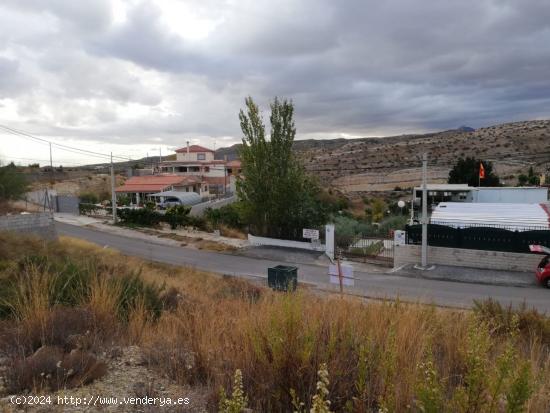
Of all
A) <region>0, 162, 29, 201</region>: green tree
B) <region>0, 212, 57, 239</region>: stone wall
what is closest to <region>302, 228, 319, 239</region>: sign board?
<region>0, 212, 57, 239</region>: stone wall

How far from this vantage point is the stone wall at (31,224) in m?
22.5

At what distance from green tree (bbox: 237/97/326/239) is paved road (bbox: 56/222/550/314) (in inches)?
161

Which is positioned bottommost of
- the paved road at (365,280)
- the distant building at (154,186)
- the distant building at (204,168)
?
the paved road at (365,280)

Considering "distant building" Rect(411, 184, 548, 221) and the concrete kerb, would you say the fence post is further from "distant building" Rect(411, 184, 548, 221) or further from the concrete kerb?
"distant building" Rect(411, 184, 548, 221)

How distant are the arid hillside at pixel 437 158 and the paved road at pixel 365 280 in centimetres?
5484

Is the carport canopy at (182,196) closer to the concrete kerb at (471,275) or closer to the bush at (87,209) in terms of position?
the bush at (87,209)

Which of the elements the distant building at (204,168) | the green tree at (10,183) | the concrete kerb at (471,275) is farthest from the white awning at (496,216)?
the distant building at (204,168)

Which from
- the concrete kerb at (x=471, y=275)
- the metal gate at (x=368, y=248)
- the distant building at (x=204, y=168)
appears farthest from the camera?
the distant building at (x=204, y=168)

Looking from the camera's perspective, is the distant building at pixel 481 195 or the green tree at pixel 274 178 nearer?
the green tree at pixel 274 178

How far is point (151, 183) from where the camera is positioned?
2288 inches

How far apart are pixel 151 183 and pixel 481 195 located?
139 ft

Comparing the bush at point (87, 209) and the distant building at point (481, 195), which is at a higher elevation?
the distant building at point (481, 195)

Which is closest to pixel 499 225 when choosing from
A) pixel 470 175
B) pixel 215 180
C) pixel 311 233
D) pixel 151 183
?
pixel 311 233

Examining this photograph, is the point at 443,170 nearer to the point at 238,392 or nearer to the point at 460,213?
the point at 460,213
